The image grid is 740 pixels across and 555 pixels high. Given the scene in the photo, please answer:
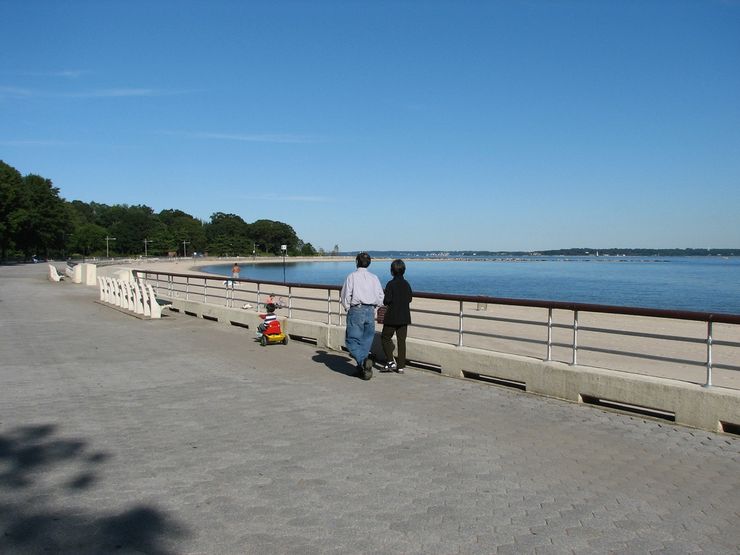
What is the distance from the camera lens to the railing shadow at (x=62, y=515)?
3709 millimetres

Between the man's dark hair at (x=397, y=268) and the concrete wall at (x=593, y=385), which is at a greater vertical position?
the man's dark hair at (x=397, y=268)

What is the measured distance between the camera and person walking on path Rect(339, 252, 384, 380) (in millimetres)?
9141

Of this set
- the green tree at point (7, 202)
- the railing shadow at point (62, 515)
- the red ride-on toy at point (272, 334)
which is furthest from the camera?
the green tree at point (7, 202)

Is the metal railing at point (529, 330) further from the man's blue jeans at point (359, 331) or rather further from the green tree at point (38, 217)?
the green tree at point (38, 217)

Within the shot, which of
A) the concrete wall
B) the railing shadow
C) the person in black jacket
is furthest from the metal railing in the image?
the railing shadow

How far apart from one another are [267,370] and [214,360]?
1.44 m

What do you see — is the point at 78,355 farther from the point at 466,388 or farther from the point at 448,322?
the point at 448,322

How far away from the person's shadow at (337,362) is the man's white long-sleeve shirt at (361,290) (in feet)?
3.62

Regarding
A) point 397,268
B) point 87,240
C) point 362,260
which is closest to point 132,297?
point 362,260

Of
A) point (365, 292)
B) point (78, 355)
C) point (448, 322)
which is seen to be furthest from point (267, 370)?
point (448, 322)

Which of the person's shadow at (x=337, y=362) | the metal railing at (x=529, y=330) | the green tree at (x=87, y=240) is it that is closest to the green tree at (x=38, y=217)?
the green tree at (x=87, y=240)

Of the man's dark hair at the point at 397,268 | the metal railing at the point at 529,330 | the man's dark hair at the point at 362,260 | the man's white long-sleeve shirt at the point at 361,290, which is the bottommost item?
the metal railing at the point at 529,330

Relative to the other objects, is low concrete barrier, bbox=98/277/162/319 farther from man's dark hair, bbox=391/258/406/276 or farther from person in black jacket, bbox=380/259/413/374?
man's dark hair, bbox=391/258/406/276

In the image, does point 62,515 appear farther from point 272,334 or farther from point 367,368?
point 272,334
